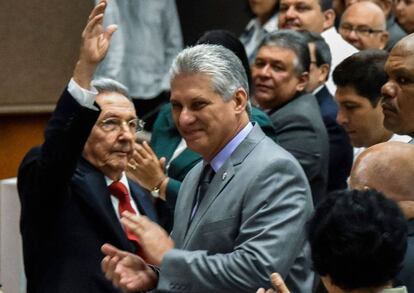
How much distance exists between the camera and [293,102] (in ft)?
19.5

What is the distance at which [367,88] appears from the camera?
5.48 metres

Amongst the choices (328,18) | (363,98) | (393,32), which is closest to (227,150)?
(363,98)

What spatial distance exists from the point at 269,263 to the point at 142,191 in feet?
4.45

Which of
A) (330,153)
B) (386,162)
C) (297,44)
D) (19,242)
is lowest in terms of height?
(19,242)

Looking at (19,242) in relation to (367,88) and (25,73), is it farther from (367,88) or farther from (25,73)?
(367,88)

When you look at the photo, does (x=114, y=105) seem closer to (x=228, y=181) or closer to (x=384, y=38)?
(x=228, y=181)

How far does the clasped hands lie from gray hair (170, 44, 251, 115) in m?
0.50

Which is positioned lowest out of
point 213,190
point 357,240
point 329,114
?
point 329,114

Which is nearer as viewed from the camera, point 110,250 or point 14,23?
point 110,250

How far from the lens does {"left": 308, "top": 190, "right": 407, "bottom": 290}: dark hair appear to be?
10.4 feet

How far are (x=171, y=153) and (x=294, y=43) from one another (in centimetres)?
92

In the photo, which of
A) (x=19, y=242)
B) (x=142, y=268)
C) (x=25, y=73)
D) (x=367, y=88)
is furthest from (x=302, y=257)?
(x=25, y=73)

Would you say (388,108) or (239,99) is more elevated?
(239,99)

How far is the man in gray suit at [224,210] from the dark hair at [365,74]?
1.41m
